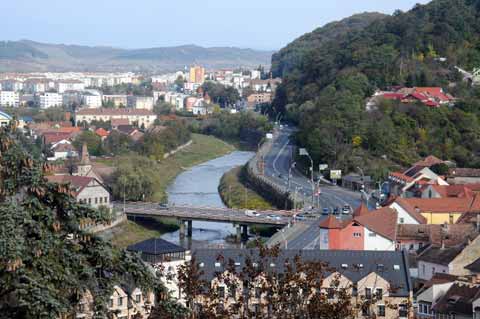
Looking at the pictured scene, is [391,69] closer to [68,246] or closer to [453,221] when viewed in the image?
[453,221]

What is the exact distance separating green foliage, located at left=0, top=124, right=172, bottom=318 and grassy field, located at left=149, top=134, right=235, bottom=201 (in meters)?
29.8

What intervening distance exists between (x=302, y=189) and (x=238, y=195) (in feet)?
9.70

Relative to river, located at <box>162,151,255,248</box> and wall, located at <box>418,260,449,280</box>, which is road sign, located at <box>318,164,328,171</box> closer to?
river, located at <box>162,151,255,248</box>

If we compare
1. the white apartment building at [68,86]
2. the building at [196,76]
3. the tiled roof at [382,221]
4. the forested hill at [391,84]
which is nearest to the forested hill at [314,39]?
the building at [196,76]

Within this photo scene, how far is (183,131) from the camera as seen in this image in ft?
177

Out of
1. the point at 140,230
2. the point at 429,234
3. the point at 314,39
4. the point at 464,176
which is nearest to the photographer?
the point at 429,234

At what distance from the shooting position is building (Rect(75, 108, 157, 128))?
66875mm

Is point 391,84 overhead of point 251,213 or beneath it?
overhead

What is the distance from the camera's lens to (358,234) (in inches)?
779

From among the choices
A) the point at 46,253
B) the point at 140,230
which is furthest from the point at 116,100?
the point at 46,253

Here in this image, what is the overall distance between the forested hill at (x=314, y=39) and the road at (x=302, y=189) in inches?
1686

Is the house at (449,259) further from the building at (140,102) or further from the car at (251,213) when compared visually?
the building at (140,102)

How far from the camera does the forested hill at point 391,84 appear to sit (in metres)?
36.8

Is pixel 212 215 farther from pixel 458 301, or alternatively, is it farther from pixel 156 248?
pixel 458 301
